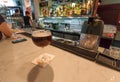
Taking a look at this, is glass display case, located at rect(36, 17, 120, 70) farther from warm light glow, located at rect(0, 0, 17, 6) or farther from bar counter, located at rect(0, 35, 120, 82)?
warm light glow, located at rect(0, 0, 17, 6)

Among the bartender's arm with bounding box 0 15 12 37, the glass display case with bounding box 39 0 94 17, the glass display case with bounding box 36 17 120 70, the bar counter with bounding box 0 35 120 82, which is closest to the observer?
the bar counter with bounding box 0 35 120 82

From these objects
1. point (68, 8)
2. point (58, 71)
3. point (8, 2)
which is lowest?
point (58, 71)

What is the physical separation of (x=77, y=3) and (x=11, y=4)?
3480mm

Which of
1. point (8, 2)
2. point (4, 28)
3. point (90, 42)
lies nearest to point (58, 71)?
point (90, 42)

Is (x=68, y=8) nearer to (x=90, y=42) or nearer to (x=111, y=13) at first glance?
(x=111, y=13)

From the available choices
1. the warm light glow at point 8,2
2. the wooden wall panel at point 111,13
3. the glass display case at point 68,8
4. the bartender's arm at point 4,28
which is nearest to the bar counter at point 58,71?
the bartender's arm at point 4,28

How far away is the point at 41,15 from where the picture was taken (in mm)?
2889

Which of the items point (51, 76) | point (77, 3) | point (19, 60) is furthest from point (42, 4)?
point (51, 76)

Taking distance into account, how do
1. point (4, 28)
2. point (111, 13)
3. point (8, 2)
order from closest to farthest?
point (4, 28)
point (111, 13)
point (8, 2)

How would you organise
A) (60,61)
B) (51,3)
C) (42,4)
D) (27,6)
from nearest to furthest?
(60,61) < (51,3) < (42,4) < (27,6)

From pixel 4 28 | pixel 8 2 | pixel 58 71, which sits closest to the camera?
pixel 58 71

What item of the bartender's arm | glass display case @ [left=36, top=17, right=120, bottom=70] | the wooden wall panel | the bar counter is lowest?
the bar counter

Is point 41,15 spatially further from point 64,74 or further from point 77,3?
point 64,74

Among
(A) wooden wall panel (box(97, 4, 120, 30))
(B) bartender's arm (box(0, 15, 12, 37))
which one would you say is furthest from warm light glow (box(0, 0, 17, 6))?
(A) wooden wall panel (box(97, 4, 120, 30))
